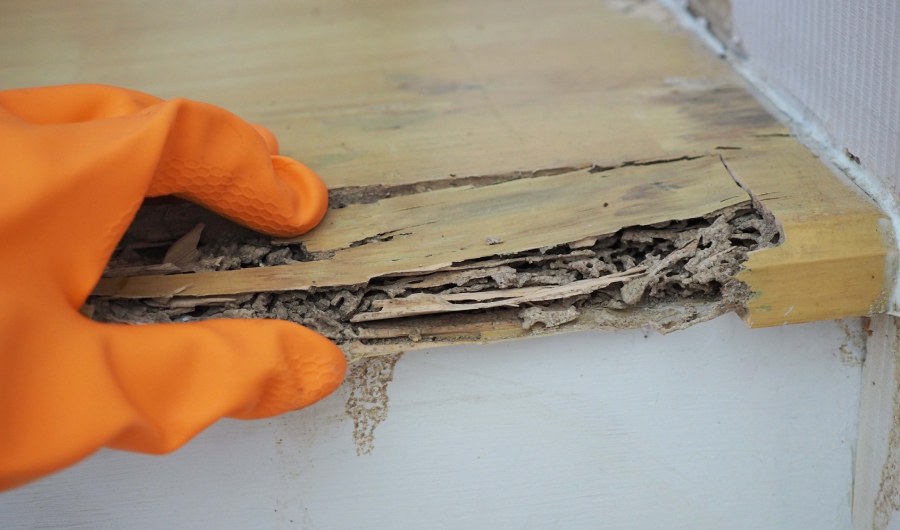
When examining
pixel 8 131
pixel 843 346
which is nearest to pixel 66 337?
pixel 8 131

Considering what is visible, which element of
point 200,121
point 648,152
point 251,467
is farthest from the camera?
point 648,152

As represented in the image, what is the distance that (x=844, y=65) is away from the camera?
41.0 inches

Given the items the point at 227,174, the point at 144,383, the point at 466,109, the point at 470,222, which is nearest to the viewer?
the point at 144,383

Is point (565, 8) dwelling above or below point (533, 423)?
above

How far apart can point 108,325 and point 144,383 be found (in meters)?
0.07

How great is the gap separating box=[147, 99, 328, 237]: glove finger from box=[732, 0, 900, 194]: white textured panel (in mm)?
731

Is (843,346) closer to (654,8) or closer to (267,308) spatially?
(267,308)

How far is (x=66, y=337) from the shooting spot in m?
0.76

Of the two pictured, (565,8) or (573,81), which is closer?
(573,81)

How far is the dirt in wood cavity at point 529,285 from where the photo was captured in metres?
0.94

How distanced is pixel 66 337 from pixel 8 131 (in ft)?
0.74

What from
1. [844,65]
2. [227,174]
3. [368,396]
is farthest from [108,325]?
[844,65]

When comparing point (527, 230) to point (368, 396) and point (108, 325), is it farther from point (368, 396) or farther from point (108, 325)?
point (108, 325)

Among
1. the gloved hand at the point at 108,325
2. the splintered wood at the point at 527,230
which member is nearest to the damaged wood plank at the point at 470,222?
the splintered wood at the point at 527,230
